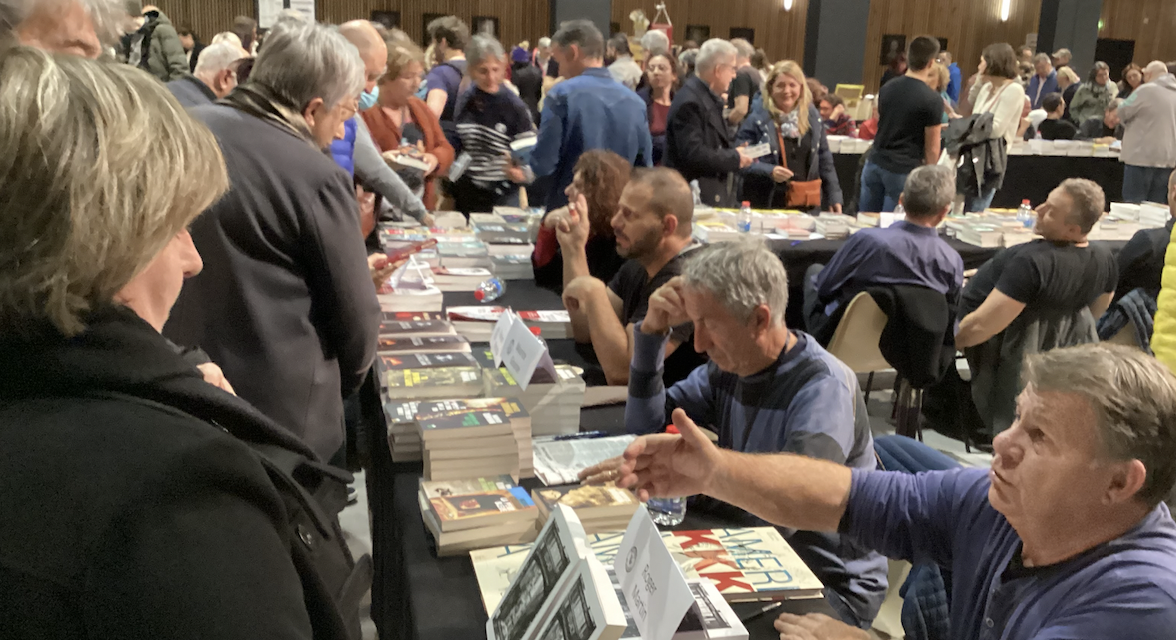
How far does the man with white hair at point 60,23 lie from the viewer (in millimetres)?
1898

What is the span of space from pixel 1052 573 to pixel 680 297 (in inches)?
43.1

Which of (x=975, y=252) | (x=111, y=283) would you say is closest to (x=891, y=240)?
(x=975, y=252)

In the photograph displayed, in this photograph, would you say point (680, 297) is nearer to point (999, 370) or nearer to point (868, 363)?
point (868, 363)

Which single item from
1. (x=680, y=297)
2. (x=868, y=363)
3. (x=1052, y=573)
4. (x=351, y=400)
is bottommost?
(x=351, y=400)

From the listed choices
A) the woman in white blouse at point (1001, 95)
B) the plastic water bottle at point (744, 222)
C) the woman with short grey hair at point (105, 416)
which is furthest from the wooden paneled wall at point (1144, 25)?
the woman with short grey hair at point (105, 416)

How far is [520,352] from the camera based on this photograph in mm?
2094

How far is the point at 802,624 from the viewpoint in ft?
4.59

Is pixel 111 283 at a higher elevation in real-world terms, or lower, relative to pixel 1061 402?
higher

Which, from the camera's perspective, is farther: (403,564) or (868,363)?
(868,363)

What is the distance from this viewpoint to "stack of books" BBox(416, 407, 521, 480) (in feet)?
5.79

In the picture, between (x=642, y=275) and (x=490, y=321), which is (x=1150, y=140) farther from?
(x=490, y=321)

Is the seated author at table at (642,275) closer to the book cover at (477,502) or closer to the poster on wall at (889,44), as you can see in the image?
the book cover at (477,502)

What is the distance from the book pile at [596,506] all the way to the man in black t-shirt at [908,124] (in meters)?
4.58

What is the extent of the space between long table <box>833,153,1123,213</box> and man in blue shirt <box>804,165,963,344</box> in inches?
203
